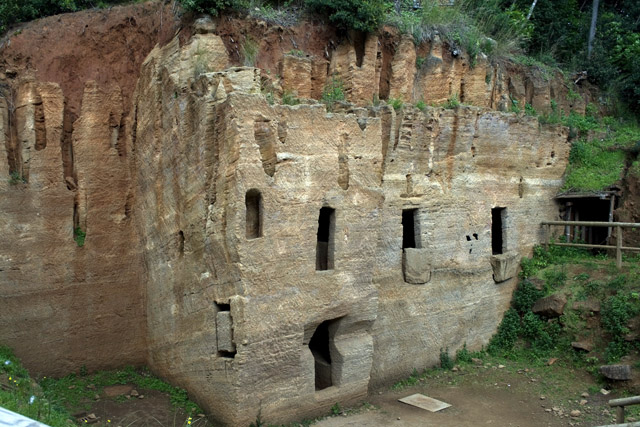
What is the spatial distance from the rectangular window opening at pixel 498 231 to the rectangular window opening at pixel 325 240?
4.51 metres

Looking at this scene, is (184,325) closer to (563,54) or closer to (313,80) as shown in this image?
(313,80)

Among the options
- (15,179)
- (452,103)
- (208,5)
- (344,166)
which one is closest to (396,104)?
(452,103)

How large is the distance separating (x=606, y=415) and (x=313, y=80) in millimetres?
7462

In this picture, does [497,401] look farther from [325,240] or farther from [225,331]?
[225,331]

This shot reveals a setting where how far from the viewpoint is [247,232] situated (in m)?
8.38

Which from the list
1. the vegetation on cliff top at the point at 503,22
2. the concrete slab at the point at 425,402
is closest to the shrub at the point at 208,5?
the vegetation on cliff top at the point at 503,22

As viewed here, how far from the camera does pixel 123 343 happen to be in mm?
10383

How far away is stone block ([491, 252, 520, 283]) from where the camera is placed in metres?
12.1

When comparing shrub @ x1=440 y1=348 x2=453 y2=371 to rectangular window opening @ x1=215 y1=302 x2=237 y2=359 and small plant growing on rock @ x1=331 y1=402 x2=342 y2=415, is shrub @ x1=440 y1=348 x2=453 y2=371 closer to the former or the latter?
small plant growing on rock @ x1=331 y1=402 x2=342 y2=415

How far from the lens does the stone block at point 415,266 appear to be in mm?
10594

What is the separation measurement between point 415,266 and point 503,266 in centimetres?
254

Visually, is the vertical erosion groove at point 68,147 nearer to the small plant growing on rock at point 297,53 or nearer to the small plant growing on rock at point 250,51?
the small plant growing on rock at point 250,51

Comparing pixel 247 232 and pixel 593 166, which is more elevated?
pixel 593 166

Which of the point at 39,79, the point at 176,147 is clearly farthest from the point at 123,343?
the point at 39,79
